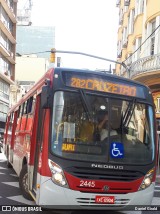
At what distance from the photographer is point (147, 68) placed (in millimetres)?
19375

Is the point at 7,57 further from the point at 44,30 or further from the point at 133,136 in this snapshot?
the point at 44,30

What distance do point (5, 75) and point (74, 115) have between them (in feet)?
137

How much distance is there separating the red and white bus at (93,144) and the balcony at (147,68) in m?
11.6

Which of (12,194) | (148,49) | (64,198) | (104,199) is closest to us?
(64,198)

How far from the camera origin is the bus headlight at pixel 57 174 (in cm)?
645

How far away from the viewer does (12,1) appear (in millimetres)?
53562

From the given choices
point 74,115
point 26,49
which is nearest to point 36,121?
point 74,115

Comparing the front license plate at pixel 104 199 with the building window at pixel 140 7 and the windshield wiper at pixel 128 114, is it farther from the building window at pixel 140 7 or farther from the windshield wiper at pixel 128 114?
the building window at pixel 140 7

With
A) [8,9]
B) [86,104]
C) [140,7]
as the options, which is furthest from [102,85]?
[8,9]

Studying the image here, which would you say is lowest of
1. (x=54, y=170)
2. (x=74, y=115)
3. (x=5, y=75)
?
(x=54, y=170)

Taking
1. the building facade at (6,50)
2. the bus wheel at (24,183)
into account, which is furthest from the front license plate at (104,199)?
the building facade at (6,50)

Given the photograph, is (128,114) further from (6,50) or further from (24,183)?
(6,50)

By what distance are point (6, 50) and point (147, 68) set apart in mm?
31404

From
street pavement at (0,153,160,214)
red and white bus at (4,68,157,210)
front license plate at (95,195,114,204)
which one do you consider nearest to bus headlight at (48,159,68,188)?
red and white bus at (4,68,157,210)
